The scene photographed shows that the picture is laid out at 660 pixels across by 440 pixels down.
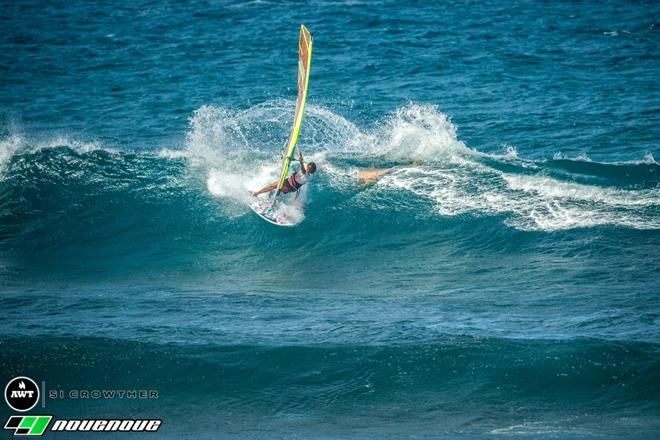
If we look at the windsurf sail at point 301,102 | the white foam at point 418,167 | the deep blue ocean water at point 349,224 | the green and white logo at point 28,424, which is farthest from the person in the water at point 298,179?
the green and white logo at point 28,424

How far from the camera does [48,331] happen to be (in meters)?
11.4

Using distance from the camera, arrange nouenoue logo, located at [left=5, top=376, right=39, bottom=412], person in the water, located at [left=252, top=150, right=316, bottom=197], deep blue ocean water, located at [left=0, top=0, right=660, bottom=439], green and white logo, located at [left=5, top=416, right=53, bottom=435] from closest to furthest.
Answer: green and white logo, located at [left=5, top=416, right=53, bottom=435] < nouenoue logo, located at [left=5, top=376, right=39, bottom=412] < deep blue ocean water, located at [left=0, top=0, right=660, bottom=439] < person in the water, located at [left=252, top=150, right=316, bottom=197]

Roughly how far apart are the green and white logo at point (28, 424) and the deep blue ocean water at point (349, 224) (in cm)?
29

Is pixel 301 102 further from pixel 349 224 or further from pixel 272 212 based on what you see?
pixel 349 224

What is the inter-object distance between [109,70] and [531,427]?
21758 millimetres

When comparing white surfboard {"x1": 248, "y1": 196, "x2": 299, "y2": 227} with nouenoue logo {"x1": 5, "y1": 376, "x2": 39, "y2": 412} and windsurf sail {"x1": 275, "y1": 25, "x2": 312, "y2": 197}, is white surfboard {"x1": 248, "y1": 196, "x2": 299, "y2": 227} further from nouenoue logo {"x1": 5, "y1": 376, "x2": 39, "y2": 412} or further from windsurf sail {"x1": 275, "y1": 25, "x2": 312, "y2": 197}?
nouenoue logo {"x1": 5, "y1": 376, "x2": 39, "y2": 412}

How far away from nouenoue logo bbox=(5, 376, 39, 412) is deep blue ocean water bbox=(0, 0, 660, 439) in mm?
195

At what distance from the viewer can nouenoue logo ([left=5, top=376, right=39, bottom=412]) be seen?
9930mm

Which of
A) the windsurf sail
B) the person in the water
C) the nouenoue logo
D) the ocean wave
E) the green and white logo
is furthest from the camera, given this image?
the ocean wave

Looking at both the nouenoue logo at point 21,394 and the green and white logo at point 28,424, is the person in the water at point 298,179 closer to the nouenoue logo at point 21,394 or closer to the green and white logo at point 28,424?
the nouenoue logo at point 21,394

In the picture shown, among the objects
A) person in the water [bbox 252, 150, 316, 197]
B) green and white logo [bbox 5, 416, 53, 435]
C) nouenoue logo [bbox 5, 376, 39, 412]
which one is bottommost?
green and white logo [bbox 5, 416, 53, 435]

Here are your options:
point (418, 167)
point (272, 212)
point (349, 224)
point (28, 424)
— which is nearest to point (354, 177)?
point (418, 167)

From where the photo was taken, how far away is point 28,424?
31.2 feet

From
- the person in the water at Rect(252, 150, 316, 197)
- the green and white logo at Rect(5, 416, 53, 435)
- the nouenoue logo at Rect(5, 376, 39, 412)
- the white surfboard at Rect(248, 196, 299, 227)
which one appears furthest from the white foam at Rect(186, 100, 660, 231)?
the green and white logo at Rect(5, 416, 53, 435)
